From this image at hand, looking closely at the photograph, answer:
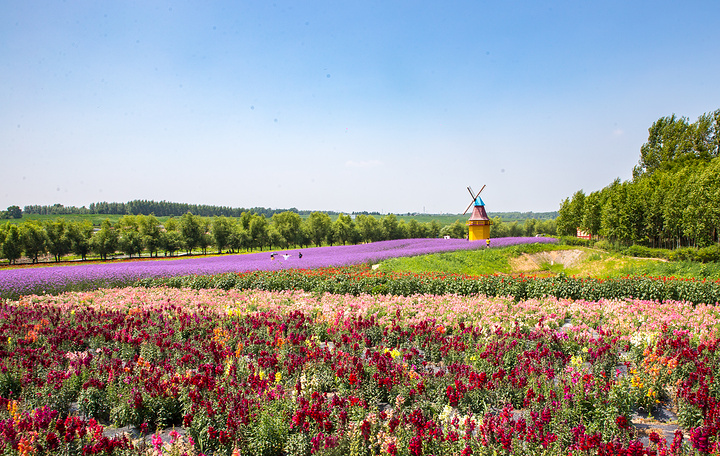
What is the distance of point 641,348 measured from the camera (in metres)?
6.80

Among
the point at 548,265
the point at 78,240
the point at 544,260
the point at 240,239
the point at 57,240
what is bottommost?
the point at 548,265

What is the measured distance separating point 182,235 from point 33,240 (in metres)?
21.2

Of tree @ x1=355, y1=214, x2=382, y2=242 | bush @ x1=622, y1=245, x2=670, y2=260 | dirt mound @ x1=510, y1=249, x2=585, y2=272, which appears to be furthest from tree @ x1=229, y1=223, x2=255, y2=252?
bush @ x1=622, y1=245, x2=670, y2=260

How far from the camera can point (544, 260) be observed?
31203mm

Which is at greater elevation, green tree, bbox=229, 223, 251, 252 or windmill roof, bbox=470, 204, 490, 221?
windmill roof, bbox=470, 204, 490, 221

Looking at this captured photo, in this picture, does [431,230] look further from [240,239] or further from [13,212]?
[13,212]

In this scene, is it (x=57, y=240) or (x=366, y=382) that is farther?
(x=57, y=240)

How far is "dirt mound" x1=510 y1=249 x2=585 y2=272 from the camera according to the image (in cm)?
2883

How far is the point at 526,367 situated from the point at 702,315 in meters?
5.88

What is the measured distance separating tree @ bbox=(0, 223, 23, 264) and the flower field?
63.4 metres

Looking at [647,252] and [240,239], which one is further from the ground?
[647,252]

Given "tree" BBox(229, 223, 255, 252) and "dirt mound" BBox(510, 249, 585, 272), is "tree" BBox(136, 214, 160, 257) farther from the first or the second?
"dirt mound" BBox(510, 249, 585, 272)

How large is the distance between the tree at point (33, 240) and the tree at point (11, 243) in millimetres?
588

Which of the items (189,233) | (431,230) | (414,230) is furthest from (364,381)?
(431,230)
